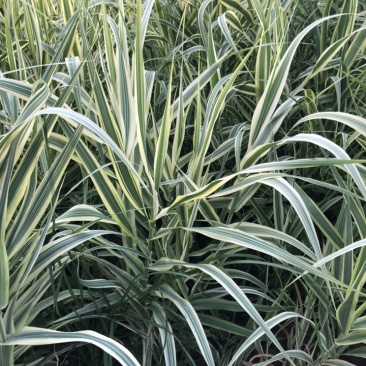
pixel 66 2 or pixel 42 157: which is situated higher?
pixel 66 2

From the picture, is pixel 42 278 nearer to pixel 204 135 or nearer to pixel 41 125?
pixel 41 125

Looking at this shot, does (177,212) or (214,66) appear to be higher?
(214,66)

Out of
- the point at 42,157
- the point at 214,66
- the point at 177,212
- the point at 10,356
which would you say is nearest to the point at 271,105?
the point at 214,66

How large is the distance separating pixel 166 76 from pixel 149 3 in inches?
8.6

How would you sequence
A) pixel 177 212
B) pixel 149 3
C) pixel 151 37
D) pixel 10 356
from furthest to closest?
pixel 151 37
pixel 149 3
pixel 177 212
pixel 10 356

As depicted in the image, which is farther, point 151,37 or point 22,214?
point 151,37

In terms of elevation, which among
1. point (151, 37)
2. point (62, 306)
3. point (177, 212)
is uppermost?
point (151, 37)

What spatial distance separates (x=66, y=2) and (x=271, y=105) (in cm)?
60

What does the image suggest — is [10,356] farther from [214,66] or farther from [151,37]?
[151,37]

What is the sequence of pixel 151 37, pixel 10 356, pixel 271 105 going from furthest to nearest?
pixel 151 37, pixel 271 105, pixel 10 356

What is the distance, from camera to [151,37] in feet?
4.10

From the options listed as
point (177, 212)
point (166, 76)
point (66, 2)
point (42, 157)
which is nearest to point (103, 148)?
point (42, 157)

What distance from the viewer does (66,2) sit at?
1.25 m

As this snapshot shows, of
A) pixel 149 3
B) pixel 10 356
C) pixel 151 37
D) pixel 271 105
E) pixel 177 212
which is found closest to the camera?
pixel 10 356
